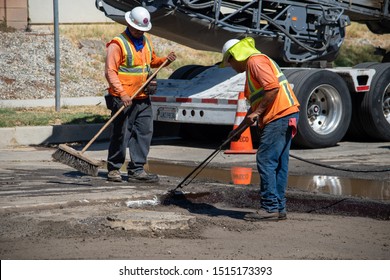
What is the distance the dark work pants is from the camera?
9.53 meters

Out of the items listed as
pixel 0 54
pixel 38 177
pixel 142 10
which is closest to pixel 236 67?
pixel 142 10

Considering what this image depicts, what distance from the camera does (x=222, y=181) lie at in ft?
31.8

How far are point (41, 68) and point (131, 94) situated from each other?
426 inches

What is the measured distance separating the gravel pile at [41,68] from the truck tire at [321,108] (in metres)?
7.19

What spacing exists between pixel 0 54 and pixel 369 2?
9410 mm

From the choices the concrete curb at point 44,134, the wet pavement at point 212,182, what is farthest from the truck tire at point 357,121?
the concrete curb at point 44,134

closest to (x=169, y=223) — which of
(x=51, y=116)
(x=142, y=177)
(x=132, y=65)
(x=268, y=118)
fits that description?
(x=268, y=118)

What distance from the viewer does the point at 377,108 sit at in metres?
13.4

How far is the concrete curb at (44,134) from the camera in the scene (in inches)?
497

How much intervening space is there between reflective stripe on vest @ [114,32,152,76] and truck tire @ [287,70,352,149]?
3269 millimetres

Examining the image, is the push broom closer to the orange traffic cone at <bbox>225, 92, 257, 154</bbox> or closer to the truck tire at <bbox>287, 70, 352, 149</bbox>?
the orange traffic cone at <bbox>225, 92, 257, 154</bbox>

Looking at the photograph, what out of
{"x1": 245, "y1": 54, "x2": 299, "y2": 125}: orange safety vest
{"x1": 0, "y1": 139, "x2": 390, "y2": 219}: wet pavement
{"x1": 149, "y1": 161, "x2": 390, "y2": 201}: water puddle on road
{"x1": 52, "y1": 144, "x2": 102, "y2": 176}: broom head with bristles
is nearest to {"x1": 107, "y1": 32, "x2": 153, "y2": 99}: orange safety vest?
{"x1": 52, "y1": 144, "x2": 102, "y2": 176}: broom head with bristles

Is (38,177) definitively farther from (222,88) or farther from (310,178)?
(222,88)

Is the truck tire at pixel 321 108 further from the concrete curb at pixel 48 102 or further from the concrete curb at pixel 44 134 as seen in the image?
the concrete curb at pixel 48 102
